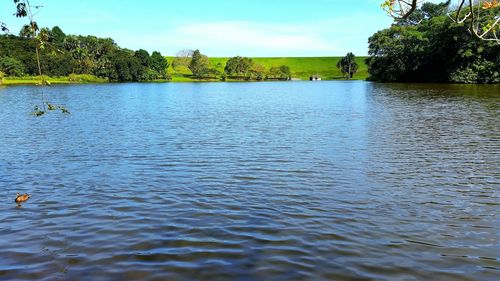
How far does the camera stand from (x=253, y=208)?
1305 centimetres

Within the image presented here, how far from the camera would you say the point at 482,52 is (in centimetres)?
9625

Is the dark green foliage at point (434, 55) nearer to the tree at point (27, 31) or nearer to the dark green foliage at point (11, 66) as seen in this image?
the tree at point (27, 31)

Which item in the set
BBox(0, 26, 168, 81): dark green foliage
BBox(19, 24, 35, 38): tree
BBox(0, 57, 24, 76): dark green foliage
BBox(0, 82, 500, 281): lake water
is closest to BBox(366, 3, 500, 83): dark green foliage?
BBox(0, 82, 500, 281): lake water

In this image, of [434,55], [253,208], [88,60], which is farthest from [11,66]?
[253,208]

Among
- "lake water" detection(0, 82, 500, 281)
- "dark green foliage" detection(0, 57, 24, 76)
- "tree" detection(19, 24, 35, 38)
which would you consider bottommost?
"lake water" detection(0, 82, 500, 281)

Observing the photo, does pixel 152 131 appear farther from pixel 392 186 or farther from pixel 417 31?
pixel 417 31

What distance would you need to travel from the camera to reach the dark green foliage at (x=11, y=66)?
13444cm

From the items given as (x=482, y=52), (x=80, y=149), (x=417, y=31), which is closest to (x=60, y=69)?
(x=417, y=31)

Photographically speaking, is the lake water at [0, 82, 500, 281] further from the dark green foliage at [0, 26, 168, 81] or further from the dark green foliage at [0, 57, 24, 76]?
the dark green foliage at [0, 26, 168, 81]

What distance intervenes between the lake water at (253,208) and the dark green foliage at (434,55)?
67.3 m

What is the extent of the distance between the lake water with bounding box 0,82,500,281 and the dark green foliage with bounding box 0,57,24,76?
127 m

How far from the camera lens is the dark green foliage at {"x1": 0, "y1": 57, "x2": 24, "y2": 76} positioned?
134438 millimetres

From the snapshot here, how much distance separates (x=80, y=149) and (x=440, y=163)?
19.3 m

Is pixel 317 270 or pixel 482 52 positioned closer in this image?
pixel 317 270
